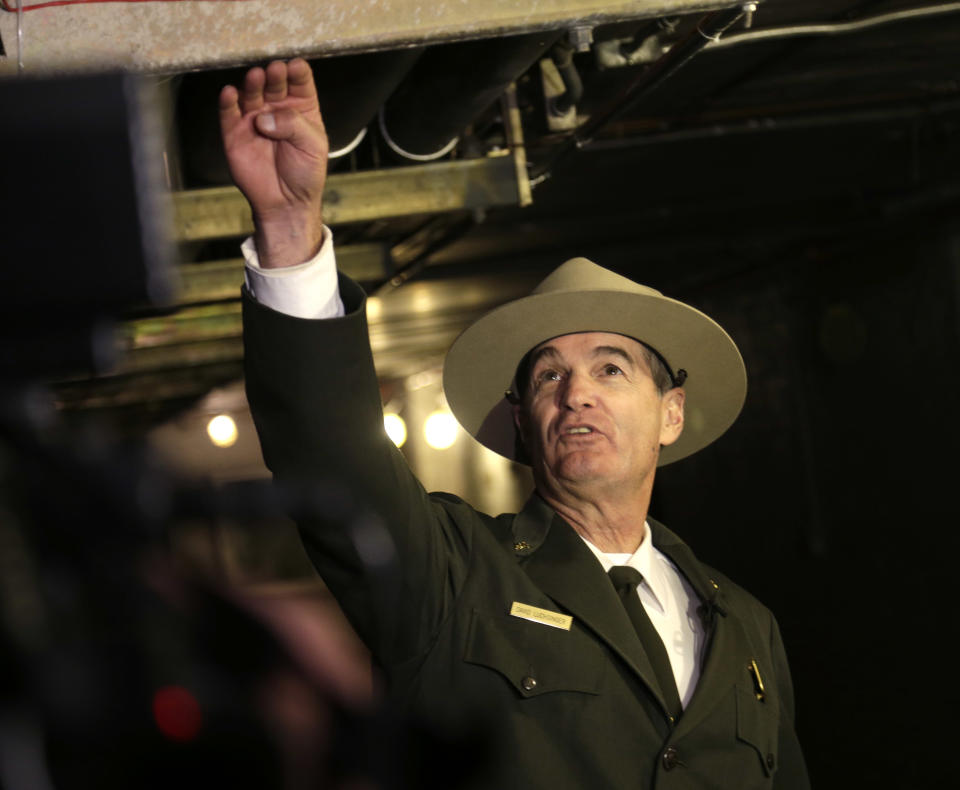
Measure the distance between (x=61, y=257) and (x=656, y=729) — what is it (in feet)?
5.30

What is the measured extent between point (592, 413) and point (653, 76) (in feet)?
3.38

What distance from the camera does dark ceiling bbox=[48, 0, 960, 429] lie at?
9.41ft

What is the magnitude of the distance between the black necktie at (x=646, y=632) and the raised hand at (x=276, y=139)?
1086mm

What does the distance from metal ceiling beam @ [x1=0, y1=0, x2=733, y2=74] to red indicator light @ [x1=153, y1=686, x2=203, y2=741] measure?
149 cm

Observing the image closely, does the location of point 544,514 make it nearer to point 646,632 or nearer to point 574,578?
point 574,578

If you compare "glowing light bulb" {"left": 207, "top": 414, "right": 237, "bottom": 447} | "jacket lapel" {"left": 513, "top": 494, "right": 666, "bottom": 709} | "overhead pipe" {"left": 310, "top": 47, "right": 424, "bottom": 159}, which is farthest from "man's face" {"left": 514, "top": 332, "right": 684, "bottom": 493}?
"glowing light bulb" {"left": 207, "top": 414, "right": 237, "bottom": 447}

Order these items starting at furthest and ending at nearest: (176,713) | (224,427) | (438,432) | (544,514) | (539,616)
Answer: (224,427)
(438,432)
(544,514)
(539,616)
(176,713)

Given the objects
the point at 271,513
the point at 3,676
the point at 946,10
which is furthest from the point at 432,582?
the point at 946,10

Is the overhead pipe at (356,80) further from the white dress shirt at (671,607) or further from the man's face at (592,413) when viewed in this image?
the white dress shirt at (671,607)

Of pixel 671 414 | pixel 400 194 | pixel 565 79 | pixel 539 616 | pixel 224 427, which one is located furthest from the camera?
pixel 224 427

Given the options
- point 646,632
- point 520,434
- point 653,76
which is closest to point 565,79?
point 653,76

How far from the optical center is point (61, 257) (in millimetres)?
633

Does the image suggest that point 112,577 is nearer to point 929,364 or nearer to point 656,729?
point 656,729

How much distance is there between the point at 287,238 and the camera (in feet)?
4.99
